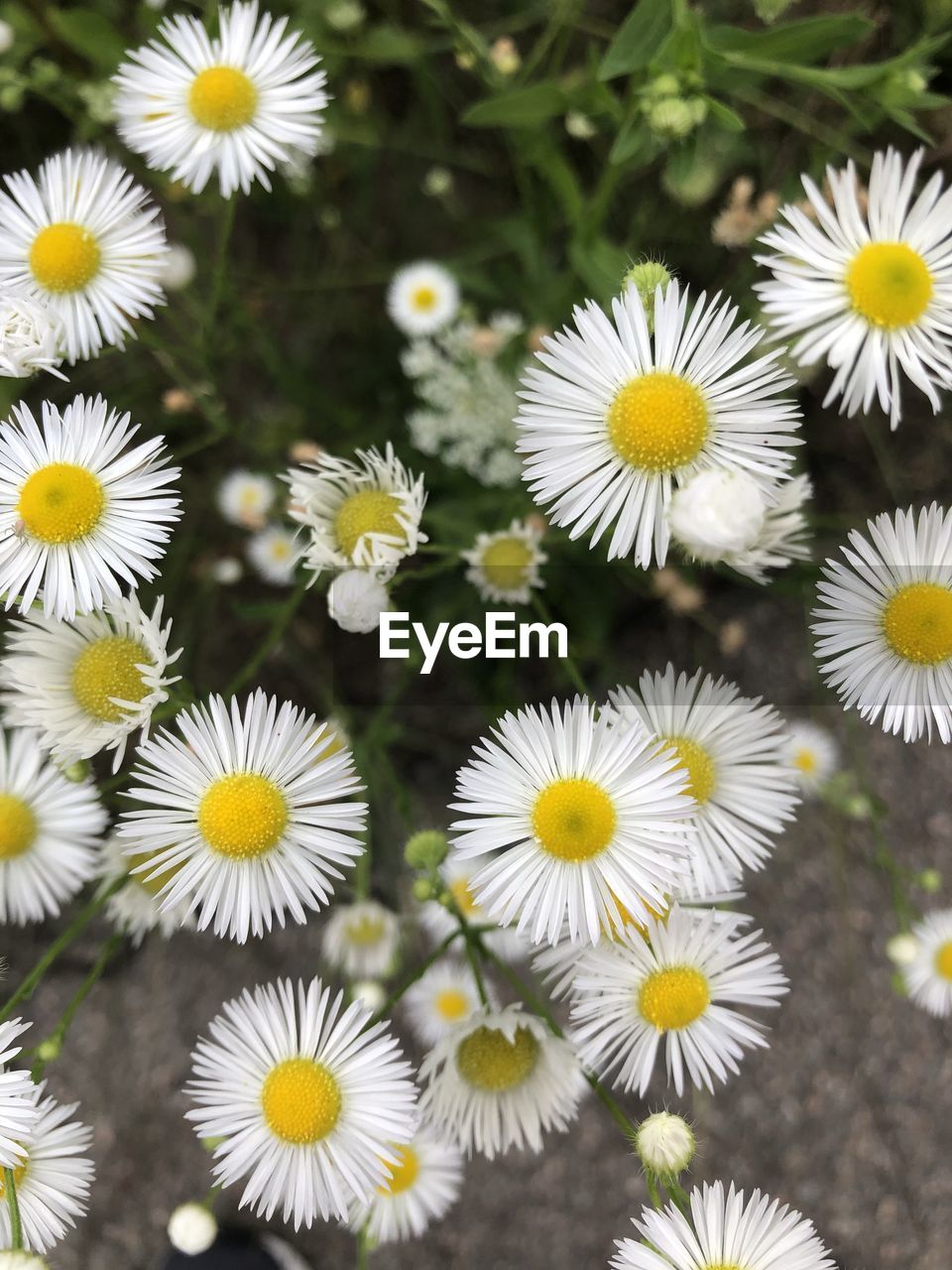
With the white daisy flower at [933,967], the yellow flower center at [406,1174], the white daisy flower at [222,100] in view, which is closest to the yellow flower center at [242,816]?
the yellow flower center at [406,1174]

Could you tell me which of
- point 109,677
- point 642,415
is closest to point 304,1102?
point 109,677

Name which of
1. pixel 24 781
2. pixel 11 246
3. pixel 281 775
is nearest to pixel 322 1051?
pixel 281 775

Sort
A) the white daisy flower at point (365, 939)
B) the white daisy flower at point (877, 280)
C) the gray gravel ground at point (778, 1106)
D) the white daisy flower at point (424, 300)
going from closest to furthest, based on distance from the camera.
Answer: the white daisy flower at point (877, 280) → the white daisy flower at point (365, 939) → the white daisy flower at point (424, 300) → the gray gravel ground at point (778, 1106)

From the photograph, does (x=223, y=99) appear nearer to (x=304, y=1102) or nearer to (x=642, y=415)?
(x=642, y=415)

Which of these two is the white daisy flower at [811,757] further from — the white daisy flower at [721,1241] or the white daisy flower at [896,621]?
the white daisy flower at [721,1241]

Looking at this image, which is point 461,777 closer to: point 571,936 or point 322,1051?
point 571,936

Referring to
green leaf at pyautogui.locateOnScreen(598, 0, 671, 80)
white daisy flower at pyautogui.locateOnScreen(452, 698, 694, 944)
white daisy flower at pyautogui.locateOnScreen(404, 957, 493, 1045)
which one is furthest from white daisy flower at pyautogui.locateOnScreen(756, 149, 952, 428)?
white daisy flower at pyautogui.locateOnScreen(404, 957, 493, 1045)

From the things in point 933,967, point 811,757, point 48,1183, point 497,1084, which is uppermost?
point 811,757
